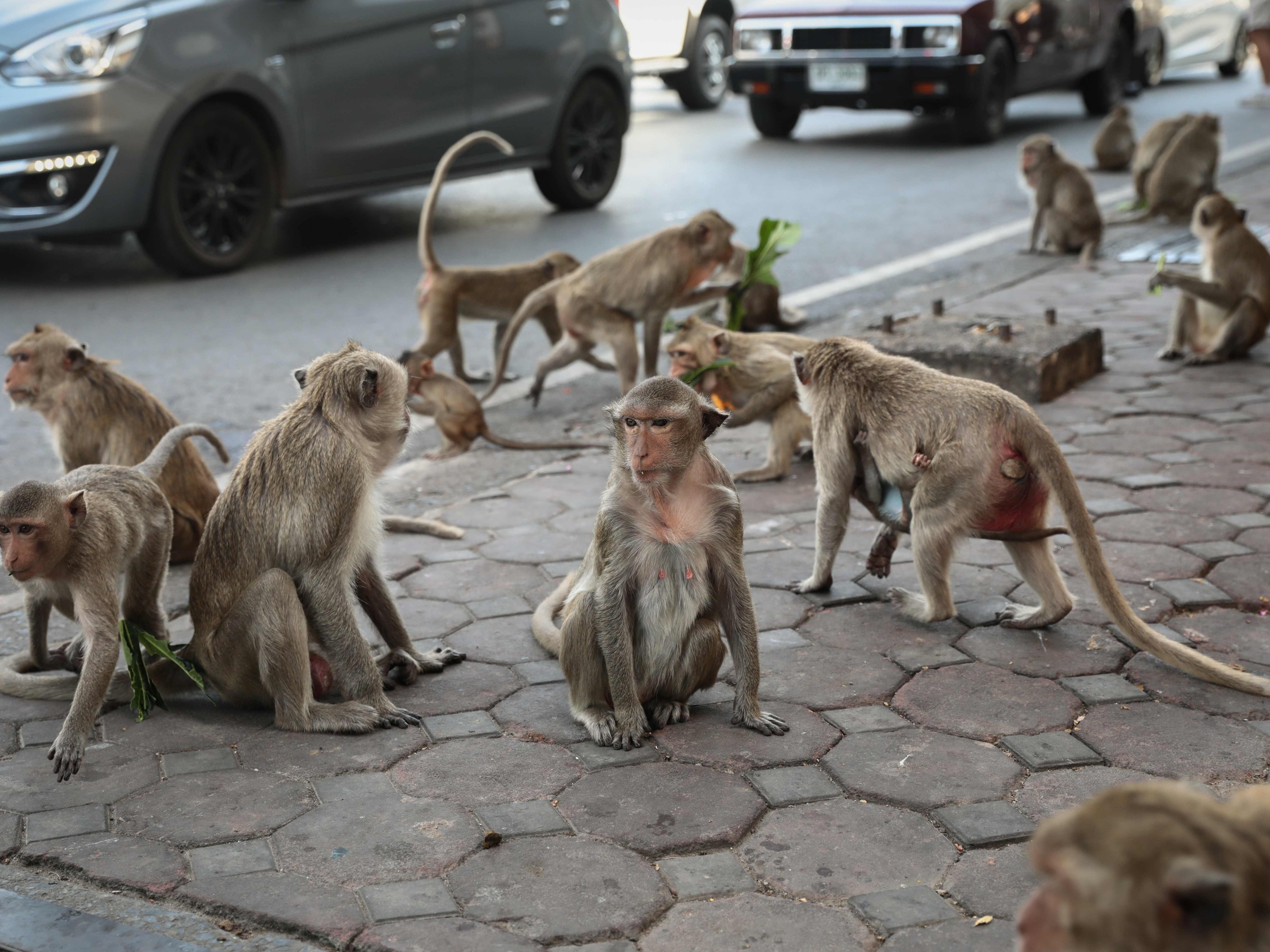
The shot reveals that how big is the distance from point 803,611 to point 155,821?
78.5 inches

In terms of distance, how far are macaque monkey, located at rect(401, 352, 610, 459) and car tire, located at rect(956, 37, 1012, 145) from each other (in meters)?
8.24

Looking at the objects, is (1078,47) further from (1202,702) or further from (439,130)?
(1202,702)

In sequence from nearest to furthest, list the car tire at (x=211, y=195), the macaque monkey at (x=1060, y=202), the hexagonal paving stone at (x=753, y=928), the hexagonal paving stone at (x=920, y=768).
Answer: the hexagonal paving stone at (x=753, y=928) → the hexagonal paving stone at (x=920, y=768) → the car tire at (x=211, y=195) → the macaque monkey at (x=1060, y=202)

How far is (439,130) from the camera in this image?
9.76 m

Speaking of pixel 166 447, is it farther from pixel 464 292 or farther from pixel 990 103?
pixel 990 103

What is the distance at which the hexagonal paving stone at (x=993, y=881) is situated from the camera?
2752 millimetres

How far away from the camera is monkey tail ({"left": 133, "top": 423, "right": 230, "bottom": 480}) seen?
403 cm

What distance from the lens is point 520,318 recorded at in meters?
6.79

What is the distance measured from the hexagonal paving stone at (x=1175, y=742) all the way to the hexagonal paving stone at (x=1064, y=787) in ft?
0.18

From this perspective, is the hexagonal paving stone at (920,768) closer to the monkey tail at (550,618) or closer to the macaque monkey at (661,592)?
the macaque monkey at (661,592)

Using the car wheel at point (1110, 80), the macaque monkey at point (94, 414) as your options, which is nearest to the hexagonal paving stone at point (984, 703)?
the macaque monkey at point (94, 414)

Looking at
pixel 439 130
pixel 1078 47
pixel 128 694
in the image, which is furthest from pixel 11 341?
pixel 1078 47

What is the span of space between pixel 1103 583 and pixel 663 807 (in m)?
1.37

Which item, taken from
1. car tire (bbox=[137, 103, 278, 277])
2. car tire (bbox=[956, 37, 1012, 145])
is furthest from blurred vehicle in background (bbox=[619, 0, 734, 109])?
car tire (bbox=[137, 103, 278, 277])
